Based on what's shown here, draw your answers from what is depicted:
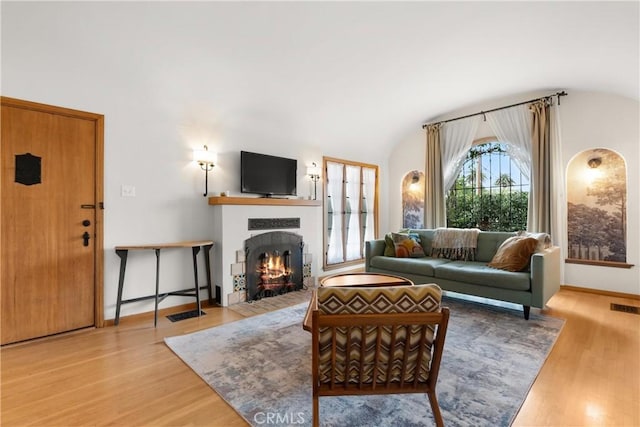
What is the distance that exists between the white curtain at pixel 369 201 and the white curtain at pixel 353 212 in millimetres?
173

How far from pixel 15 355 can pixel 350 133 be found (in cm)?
473

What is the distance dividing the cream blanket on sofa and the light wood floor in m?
1.29

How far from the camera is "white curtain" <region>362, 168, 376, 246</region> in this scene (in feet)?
18.9

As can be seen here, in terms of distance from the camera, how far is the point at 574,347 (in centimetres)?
243

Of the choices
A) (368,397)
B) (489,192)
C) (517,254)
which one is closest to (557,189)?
(489,192)

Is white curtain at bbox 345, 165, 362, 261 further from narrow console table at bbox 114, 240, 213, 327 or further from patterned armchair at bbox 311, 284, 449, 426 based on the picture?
patterned armchair at bbox 311, 284, 449, 426

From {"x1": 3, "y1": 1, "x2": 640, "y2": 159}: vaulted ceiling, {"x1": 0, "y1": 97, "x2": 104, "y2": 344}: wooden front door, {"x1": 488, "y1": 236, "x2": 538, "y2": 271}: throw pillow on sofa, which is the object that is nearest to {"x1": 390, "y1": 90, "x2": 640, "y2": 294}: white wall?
{"x1": 3, "y1": 1, "x2": 640, "y2": 159}: vaulted ceiling

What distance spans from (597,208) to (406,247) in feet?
8.58

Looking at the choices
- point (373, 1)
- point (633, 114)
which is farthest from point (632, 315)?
point (373, 1)

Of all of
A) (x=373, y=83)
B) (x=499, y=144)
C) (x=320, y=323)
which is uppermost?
(x=373, y=83)

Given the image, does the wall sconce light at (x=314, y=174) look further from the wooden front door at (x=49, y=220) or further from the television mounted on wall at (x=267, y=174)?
the wooden front door at (x=49, y=220)

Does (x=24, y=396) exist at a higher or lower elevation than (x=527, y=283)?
lower

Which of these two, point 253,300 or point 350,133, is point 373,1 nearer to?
point 350,133

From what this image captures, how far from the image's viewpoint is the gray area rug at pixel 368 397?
162cm
